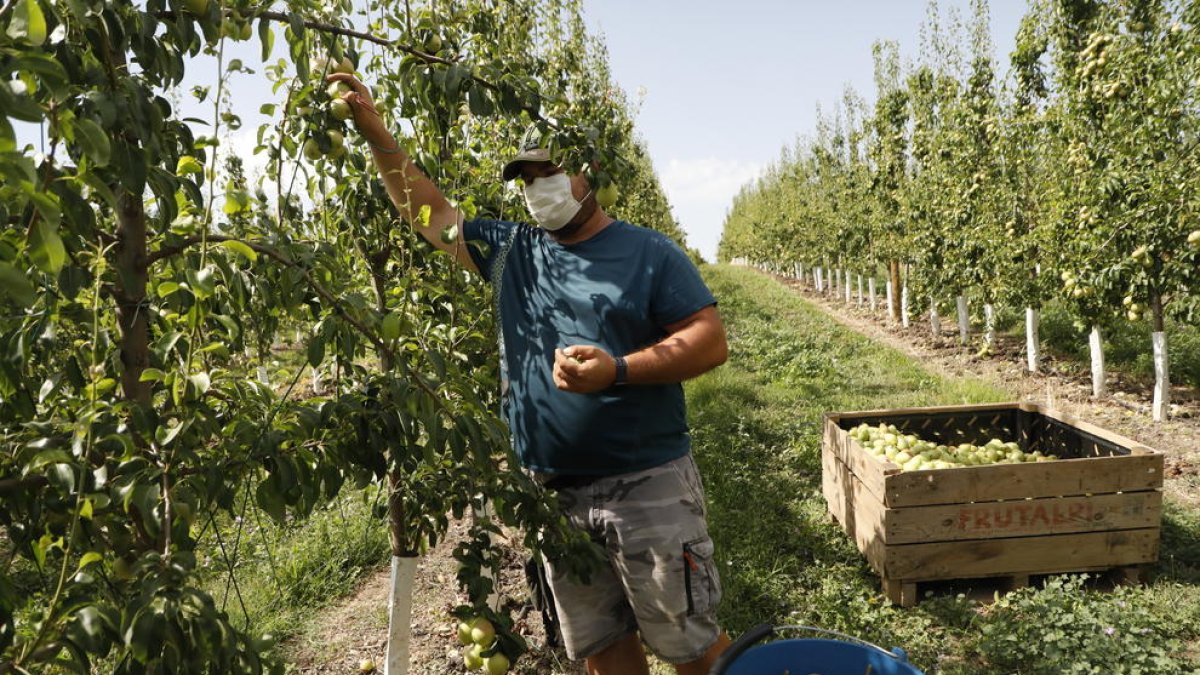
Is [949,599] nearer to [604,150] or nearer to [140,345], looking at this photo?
[604,150]

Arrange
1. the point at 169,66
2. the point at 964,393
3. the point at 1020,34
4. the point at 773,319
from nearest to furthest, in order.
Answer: the point at 169,66
the point at 964,393
the point at 1020,34
the point at 773,319

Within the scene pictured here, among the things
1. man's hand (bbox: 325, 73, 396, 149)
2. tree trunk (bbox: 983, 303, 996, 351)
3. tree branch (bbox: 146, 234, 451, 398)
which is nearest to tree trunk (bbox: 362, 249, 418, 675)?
man's hand (bbox: 325, 73, 396, 149)

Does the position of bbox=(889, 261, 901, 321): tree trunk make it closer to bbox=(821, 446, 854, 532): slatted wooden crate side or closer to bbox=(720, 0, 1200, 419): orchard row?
bbox=(720, 0, 1200, 419): orchard row

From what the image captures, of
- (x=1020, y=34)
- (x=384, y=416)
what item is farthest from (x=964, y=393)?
(x=384, y=416)

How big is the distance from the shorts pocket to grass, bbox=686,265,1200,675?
2.93 ft

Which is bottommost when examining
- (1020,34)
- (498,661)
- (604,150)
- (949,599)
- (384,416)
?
(949,599)

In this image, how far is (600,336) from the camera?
2342 millimetres

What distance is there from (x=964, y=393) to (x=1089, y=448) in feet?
14.1

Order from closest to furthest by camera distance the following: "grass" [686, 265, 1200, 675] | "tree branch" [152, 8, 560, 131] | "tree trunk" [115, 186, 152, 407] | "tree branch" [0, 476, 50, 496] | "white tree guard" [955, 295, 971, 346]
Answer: "tree branch" [0, 476, 50, 496]
"tree trunk" [115, 186, 152, 407]
"tree branch" [152, 8, 560, 131]
"grass" [686, 265, 1200, 675]
"white tree guard" [955, 295, 971, 346]

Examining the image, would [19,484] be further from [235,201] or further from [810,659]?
[810,659]

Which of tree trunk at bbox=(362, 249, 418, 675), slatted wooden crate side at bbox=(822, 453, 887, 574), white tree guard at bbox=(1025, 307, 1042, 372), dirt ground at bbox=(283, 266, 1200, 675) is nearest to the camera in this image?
tree trunk at bbox=(362, 249, 418, 675)

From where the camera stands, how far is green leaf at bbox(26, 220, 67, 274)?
80 cm

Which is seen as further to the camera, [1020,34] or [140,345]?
[1020,34]

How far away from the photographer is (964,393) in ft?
27.7
